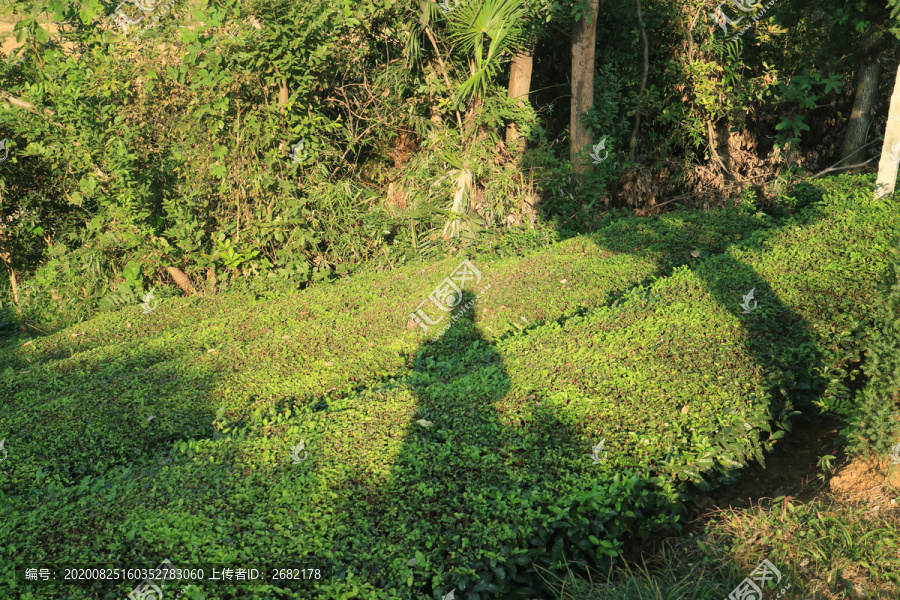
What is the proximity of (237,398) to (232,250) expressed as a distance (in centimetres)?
314

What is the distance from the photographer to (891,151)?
7117 mm

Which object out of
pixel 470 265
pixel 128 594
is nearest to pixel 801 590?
pixel 128 594

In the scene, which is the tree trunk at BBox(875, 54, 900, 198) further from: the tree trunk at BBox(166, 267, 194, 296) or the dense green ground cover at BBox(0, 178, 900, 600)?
the tree trunk at BBox(166, 267, 194, 296)

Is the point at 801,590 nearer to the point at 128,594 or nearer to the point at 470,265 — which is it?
the point at 128,594

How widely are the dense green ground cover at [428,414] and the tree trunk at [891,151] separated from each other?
58 cm

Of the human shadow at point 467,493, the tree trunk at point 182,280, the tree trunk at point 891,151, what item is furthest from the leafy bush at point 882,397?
the tree trunk at point 182,280

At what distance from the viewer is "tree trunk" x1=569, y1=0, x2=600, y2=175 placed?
852 cm

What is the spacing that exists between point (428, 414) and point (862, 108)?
8674 mm

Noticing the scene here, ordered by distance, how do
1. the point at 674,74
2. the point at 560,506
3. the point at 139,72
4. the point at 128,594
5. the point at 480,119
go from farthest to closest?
the point at 674,74
the point at 480,119
the point at 139,72
the point at 560,506
the point at 128,594

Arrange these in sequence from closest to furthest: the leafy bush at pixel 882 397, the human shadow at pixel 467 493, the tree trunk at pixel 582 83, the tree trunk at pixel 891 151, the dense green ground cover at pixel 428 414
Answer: the human shadow at pixel 467 493 < the dense green ground cover at pixel 428 414 < the leafy bush at pixel 882 397 < the tree trunk at pixel 891 151 < the tree trunk at pixel 582 83

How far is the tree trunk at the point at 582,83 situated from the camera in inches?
336

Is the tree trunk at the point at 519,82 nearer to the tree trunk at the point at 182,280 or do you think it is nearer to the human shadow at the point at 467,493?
the tree trunk at the point at 182,280

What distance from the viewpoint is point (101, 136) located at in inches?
295

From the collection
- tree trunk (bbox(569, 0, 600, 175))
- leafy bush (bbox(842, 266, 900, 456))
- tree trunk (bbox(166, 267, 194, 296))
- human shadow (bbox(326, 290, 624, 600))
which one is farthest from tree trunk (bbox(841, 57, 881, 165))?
tree trunk (bbox(166, 267, 194, 296))
